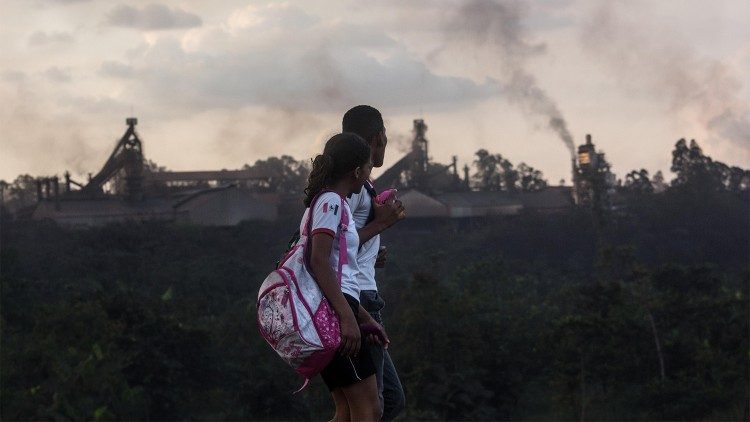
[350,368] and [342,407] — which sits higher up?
[350,368]

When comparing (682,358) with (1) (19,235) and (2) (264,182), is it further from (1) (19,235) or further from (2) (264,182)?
(2) (264,182)

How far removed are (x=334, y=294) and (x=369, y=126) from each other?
800mm

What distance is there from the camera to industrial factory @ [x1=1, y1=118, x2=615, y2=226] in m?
50.5

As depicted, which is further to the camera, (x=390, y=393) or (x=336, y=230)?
(x=390, y=393)

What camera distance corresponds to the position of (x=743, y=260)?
49.5 metres

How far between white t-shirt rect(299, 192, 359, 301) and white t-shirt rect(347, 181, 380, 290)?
11 centimetres

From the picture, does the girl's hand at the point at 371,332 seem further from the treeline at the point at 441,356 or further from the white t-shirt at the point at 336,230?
the treeline at the point at 441,356

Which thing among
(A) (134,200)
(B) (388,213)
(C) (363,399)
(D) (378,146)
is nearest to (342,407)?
(C) (363,399)

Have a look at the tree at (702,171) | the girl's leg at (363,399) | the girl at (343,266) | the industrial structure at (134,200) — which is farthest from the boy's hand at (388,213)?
the tree at (702,171)

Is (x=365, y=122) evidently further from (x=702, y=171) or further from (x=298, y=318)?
(x=702, y=171)

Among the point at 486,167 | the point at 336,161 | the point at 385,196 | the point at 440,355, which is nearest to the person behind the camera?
the point at 336,161

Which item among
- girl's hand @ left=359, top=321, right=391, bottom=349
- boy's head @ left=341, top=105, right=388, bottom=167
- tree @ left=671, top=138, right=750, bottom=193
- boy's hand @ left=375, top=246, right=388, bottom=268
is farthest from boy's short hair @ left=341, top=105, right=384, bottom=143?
tree @ left=671, top=138, right=750, bottom=193

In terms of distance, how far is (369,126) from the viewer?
455 cm

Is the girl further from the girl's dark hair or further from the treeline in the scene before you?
the treeline
